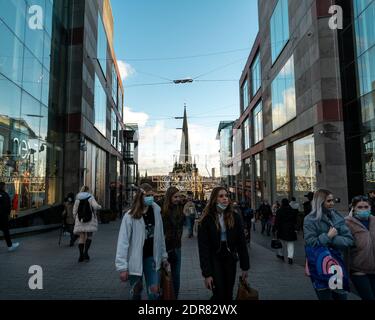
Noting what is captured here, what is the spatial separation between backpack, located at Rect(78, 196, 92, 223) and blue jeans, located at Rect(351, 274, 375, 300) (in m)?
6.23

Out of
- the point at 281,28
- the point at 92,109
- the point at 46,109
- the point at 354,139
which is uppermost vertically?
the point at 281,28

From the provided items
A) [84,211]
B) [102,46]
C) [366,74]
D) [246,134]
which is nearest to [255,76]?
[246,134]

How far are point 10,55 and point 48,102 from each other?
503 centimetres

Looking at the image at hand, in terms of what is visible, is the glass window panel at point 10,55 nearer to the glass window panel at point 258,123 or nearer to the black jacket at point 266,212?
the black jacket at point 266,212

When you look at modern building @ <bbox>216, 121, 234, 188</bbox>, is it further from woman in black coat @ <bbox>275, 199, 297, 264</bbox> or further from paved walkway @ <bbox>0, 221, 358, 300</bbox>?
paved walkway @ <bbox>0, 221, 358, 300</bbox>

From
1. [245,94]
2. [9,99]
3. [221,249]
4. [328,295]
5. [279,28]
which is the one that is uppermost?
[279,28]

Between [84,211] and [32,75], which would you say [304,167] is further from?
[32,75]

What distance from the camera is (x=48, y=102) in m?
18.2

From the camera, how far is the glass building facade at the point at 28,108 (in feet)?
42.8

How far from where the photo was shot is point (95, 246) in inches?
436
